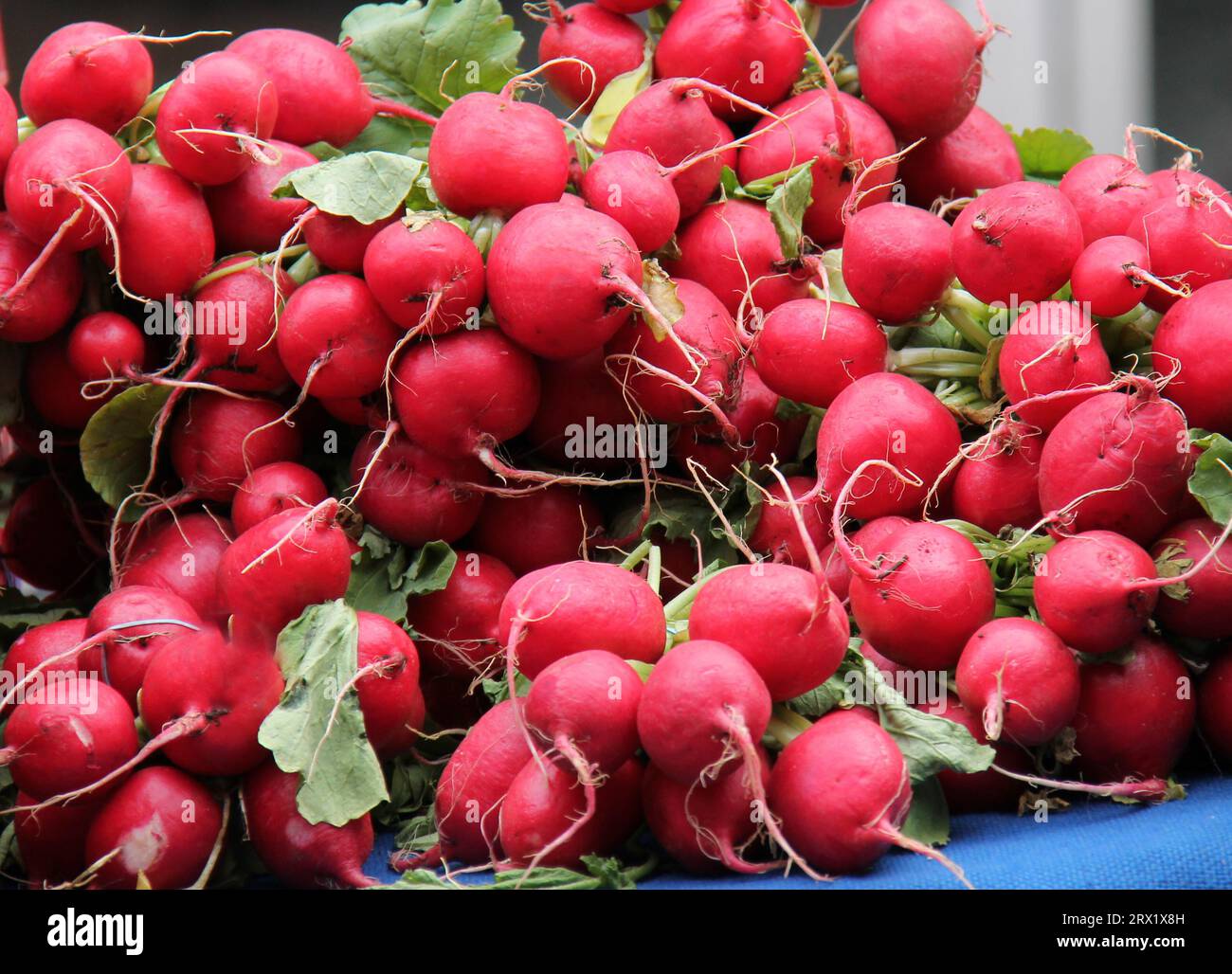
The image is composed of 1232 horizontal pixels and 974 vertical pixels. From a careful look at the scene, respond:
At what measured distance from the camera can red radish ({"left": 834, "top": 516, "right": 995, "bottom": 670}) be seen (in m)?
1.34

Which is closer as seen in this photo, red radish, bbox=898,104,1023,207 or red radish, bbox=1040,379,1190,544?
red radish, bbox=1040,379,1190,544

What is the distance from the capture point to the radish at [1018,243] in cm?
144

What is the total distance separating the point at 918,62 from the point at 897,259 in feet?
1.43

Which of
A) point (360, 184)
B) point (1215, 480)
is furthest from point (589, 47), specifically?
point (1215, 480)

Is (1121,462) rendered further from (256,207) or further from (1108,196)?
(256,207)

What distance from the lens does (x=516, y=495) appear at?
163cm

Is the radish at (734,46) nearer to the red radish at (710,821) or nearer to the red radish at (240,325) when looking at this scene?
the red radish at (240,325)

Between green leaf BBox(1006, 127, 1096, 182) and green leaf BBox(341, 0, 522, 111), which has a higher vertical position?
green leaf BBox(341, 0, 522, 111)

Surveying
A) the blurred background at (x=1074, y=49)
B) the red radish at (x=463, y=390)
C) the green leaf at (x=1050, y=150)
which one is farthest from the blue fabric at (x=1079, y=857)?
the blurred background at (x=1074, y=49)

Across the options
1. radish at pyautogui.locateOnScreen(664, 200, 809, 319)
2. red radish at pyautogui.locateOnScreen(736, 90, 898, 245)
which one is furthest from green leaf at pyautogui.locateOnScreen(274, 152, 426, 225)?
red radish at pyautogui.locateOnScreen(736, 90, 898, 245)

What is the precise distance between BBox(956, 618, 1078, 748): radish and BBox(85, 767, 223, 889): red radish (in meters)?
0.79

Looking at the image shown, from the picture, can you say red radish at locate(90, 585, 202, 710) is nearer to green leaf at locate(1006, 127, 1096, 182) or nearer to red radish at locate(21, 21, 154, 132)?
red radish at locate(21, 21, 154, 132)
